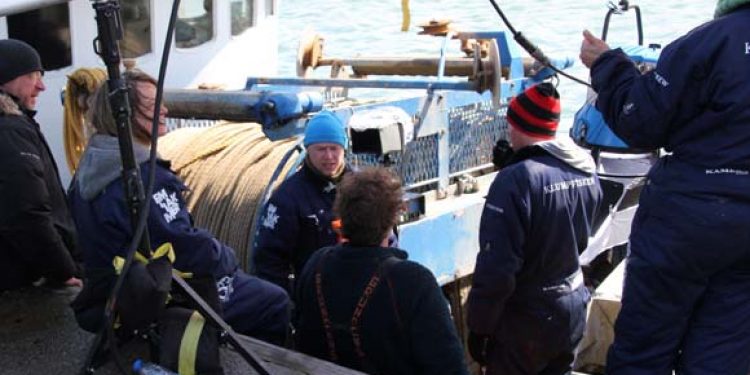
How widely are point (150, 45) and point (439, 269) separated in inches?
122

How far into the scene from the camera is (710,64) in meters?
3.26

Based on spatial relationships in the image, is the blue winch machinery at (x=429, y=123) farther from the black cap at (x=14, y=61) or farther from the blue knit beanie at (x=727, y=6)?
the blue knit beanie at (x=727, y=6)

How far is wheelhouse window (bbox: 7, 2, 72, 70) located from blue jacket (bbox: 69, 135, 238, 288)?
3603 millimetres

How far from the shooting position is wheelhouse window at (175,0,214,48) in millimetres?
8047

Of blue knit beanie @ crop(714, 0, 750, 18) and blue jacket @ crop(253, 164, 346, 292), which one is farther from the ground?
blue knit beanie @ crop(714, 0, 750, 18)

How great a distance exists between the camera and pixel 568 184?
4.15 m

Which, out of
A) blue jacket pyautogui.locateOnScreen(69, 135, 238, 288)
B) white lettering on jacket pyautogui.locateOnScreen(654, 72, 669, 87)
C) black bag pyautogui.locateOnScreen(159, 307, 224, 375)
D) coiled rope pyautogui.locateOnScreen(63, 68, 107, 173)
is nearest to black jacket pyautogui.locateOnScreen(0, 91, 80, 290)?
coiled rope pyautogui.locateOnScreen(63, 68, 107, 173)

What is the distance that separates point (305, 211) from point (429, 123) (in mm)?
1692

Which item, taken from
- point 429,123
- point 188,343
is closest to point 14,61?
point 188,343

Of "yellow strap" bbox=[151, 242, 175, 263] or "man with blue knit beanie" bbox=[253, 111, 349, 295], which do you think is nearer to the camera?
"yellow strap" bbox=[151, 242, 175, 263]

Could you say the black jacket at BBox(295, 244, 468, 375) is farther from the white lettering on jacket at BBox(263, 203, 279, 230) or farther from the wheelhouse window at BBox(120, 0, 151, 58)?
the wheelhouse window at BBox(120, 0, 151, 58)

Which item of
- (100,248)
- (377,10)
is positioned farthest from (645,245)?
(377,10)

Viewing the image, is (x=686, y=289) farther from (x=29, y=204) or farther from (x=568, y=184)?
(x=29, y=204)

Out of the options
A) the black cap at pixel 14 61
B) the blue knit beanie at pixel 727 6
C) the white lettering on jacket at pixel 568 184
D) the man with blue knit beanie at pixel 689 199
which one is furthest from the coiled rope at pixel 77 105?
the blue knit beanie at pixel 727 6
